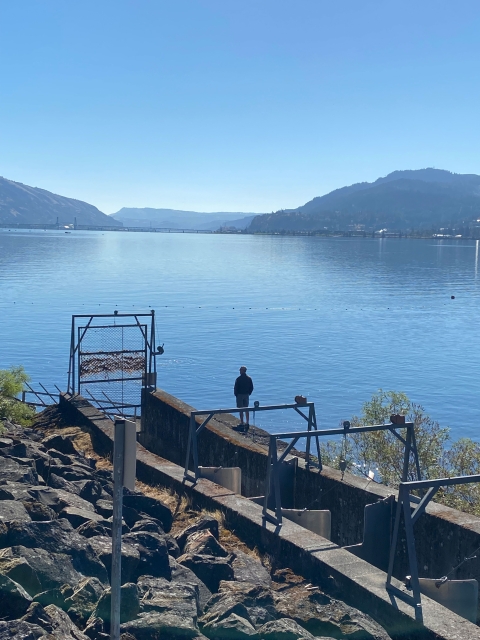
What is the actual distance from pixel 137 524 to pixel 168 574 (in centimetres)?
134

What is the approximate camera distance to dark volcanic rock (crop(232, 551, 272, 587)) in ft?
27.7

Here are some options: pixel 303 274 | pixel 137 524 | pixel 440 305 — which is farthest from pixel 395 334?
pixel 303 274

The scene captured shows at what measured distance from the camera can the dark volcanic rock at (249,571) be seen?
8438 millimetres

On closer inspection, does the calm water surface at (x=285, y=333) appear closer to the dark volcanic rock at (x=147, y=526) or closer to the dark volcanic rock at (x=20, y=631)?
the dark volcanic rock at (x=147, y=526)

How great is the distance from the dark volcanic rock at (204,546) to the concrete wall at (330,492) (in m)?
2.78

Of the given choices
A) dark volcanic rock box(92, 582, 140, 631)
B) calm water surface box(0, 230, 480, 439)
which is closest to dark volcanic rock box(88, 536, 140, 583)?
dark volcanic rock box(92, 582, 140, 631)

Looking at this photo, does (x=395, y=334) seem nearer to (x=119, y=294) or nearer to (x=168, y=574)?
(x=119, y=294)

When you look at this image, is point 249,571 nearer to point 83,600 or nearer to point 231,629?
point 231,629

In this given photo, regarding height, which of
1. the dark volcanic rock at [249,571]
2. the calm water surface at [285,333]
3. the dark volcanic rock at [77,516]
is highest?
the dark volcanic rock at [77,516]

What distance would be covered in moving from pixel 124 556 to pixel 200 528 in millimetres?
2163

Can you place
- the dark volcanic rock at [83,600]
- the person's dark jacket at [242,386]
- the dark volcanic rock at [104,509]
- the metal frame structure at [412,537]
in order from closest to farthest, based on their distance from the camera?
the dark volcanic rock at [83,600]
the metal frame structure at [412,537]
the dark volcanic rock at [104,509]
the person's dark jacket at [242,386]

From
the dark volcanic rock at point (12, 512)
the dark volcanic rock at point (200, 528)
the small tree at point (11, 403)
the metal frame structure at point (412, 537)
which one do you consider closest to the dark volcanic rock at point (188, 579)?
the dark volcanic rock at point (200, 528)

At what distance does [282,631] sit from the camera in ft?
21.7

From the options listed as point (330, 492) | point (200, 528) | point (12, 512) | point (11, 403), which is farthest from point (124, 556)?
point (11, 403)
